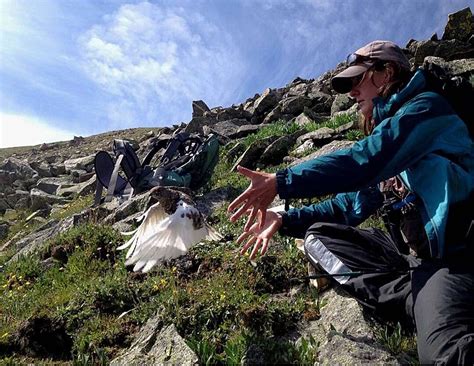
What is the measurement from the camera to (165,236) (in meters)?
4.87

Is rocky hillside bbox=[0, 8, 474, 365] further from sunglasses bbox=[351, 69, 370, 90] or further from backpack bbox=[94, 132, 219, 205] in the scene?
sunglasses bbox=[351, 69, 370, 90]

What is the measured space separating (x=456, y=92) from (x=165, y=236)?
9.79 ft

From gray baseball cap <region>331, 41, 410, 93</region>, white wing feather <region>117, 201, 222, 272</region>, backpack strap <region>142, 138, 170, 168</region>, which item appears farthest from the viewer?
backpack strap <region>142, 138, 170, 168</region>

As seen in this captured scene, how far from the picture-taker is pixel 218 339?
4.01 meters

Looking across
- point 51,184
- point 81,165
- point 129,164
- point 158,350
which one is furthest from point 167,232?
point 81,165

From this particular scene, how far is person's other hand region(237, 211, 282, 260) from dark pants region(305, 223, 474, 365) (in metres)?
0.42

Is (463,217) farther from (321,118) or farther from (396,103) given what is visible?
(321,118)

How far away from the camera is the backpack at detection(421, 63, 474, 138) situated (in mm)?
3166

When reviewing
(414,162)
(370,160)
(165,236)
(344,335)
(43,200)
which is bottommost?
(344,335)

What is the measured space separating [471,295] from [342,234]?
1.34 meters

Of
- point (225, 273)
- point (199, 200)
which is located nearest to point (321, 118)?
point (199, 200)

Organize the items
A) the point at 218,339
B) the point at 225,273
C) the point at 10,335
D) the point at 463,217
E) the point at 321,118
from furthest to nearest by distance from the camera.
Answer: the point at 321,118, the point at 225,273, the point at 10,335, the point at 218,339, the point at 463,217

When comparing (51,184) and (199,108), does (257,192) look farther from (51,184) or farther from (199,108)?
(199,108)

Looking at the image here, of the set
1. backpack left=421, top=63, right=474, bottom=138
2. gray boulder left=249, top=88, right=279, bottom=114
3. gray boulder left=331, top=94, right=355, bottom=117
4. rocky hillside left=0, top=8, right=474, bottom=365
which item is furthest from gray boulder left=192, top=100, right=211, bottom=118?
backpack left=421, top=63, right=474, bottom=138
